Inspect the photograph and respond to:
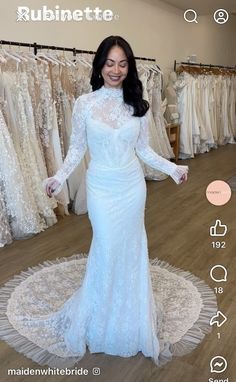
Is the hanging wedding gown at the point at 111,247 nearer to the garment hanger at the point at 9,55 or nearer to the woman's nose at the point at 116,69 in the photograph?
the woman's nose at the point at 116,69

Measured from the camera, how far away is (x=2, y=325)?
6.21 ft

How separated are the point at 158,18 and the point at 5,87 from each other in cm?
308

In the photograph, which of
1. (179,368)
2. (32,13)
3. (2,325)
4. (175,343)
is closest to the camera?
(179,368)

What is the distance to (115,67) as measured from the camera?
148 centimetres

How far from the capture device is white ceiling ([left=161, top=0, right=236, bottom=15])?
4191 millimetres

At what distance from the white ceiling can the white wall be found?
0.68ft

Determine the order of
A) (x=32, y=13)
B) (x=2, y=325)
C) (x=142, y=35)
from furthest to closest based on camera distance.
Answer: (x=142, y=35) → (x=32, y=13) → (x=2, y=325)

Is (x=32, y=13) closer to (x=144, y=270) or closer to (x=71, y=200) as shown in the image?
(x=71, y=200)

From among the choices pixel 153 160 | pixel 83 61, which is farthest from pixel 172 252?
pixel 83 61

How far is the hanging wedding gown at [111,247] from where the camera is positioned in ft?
5.02

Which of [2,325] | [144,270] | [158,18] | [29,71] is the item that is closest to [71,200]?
[29,71]

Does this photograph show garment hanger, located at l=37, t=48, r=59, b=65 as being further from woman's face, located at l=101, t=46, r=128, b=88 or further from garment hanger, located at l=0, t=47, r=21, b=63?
woman's face, located at l=101, t=46, r=128, b=88

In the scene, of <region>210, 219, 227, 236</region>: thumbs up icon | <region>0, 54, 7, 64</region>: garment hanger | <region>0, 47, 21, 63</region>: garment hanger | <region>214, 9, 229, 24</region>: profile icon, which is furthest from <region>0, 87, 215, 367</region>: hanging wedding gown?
<region>0, 47, 21, 63</region>: garment hanger

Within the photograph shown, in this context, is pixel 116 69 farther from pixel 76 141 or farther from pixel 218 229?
pixel 218 229
